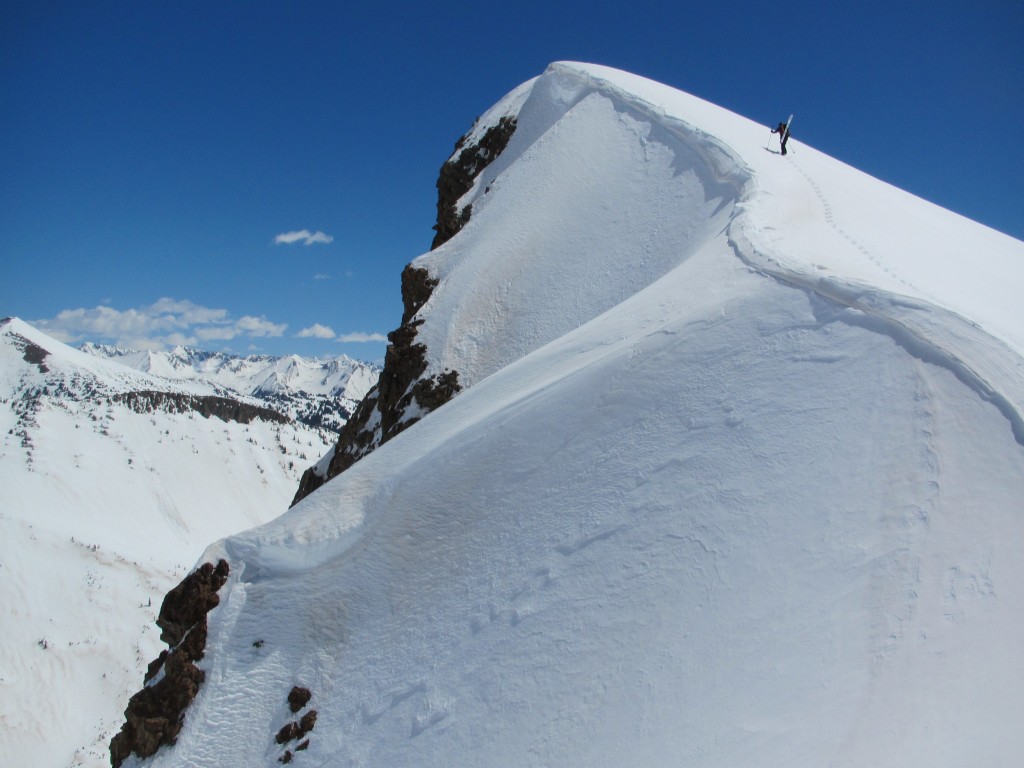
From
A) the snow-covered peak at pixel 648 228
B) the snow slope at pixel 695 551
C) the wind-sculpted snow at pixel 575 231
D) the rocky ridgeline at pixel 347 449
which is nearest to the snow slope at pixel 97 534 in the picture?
the rocky ridgeline at pixel 347 449

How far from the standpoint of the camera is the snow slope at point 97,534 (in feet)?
117

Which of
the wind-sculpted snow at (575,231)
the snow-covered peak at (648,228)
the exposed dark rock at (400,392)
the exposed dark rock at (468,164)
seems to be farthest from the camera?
the exposed dark rock at (468,164)

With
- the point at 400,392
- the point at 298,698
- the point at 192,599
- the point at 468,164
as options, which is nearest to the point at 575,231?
the point at 400,392

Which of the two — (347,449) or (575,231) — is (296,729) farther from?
(575,231)

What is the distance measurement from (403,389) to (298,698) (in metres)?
16.5

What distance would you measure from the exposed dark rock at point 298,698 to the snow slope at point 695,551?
0.22 m

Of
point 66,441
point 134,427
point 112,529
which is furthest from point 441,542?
point 134,427

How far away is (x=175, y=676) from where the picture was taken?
35.9 ft

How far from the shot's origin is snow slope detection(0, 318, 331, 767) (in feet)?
117

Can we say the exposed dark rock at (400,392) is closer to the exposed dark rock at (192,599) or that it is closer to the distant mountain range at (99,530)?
the exposed dark rock at (192,599)

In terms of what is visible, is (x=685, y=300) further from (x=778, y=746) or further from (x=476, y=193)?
(x=476, y=193)

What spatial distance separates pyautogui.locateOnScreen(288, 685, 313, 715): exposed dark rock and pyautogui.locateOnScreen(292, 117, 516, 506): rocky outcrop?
44.1 ft

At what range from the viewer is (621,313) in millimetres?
15469

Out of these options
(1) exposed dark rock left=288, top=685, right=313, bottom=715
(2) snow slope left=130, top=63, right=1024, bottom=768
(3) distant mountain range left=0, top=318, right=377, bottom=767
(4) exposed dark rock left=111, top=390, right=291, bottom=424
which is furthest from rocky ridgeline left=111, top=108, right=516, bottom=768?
(4) exposed dark rock left=111, top=390, right=291, bottom=424
